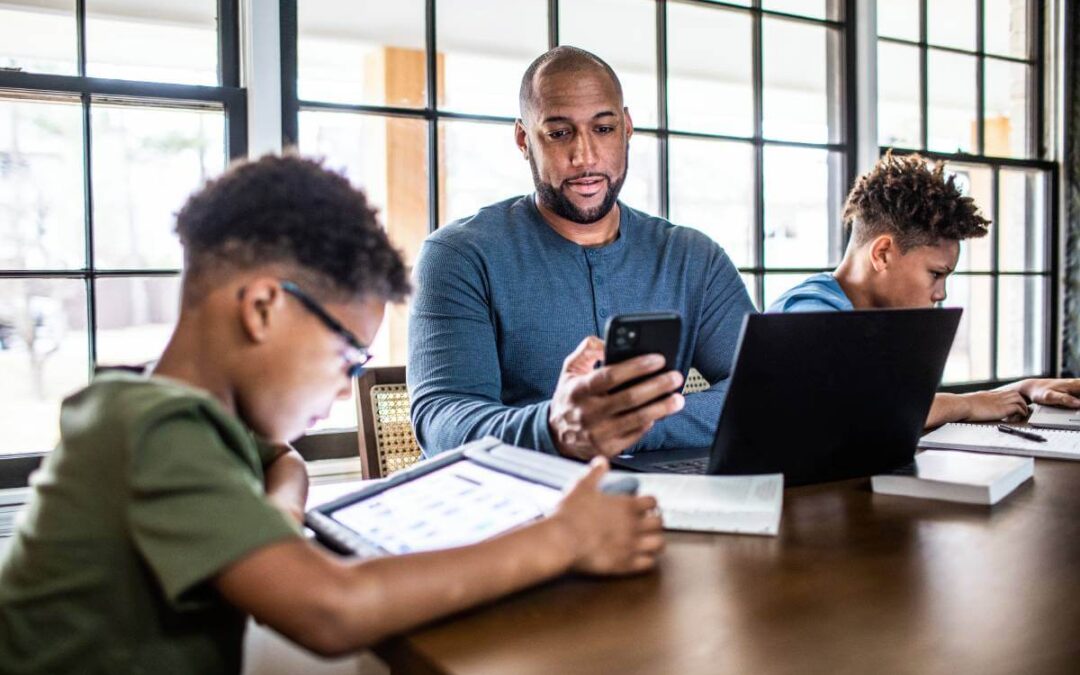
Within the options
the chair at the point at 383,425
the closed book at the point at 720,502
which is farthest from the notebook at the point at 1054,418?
the chair at the point at 383,425

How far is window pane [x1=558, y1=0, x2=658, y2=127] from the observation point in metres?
2.88

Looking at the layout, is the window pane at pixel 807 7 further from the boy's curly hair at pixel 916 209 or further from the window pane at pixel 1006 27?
the boy's curly hair at pixel 916 209

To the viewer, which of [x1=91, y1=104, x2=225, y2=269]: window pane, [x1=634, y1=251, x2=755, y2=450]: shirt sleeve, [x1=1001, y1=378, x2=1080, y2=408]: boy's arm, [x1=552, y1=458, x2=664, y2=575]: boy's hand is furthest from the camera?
[x1=91, y1=104, x2=225, y2=269]: window pane

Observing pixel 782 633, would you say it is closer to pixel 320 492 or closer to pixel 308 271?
pixel 308 271

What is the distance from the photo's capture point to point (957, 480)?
108 cm

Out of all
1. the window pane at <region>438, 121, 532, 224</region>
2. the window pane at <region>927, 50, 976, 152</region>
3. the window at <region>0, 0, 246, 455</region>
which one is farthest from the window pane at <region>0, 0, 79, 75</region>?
the window pane at <region>927, 50, 976, 152</region>

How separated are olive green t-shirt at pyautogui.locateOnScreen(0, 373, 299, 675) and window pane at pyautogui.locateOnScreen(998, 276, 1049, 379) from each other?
4.07 metres

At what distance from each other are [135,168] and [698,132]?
184 cm

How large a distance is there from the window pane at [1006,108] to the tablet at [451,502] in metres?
3.74

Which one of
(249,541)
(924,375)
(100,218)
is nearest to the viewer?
(249,541)

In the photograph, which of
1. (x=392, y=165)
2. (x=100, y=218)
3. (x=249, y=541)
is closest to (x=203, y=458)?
(x=249, y=541)

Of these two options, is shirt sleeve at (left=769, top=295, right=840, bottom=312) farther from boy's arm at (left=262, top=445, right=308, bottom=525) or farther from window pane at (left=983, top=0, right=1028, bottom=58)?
window pane at (left=983, top=0, right=1028, bottom=58)

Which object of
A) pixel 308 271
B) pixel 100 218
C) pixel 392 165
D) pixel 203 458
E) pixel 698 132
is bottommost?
pixel 203 458

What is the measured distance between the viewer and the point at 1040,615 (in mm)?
705
